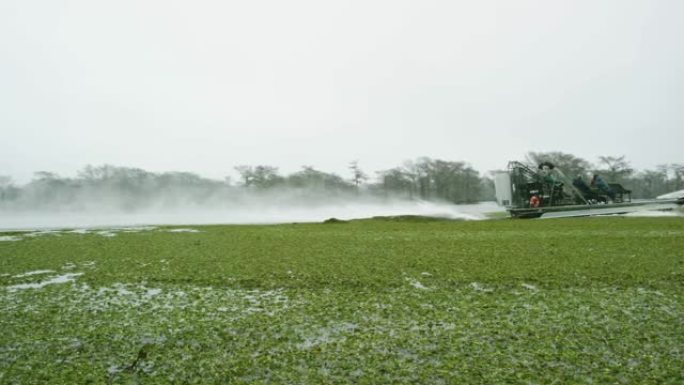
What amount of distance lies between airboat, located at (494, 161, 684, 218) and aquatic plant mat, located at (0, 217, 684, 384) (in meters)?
13.7

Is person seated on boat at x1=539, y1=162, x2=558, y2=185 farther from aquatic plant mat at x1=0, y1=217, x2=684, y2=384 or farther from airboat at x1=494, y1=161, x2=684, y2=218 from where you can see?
aquatic plant mat at x1=0, y1=217, x2=684, y2=384

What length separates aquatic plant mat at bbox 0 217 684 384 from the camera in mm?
3072

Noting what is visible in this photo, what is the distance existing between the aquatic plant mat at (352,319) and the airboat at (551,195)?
13.7 meters

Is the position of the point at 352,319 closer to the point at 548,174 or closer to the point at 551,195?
the point at 551,195

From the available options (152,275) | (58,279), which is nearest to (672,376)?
(152,275)

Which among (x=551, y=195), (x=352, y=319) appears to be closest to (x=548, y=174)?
(x=551, y=195)

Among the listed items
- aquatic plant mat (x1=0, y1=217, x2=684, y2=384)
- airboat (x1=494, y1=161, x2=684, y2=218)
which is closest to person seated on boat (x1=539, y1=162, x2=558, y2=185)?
airboat (x1=494, y1=161, x2=684, y2=218)

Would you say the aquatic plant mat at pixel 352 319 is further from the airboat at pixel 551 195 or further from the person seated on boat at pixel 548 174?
the person seated on boat at pixel 548 174

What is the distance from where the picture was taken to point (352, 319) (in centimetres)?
439

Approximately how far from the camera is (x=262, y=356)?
3369mm

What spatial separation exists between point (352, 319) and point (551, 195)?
68.3ft

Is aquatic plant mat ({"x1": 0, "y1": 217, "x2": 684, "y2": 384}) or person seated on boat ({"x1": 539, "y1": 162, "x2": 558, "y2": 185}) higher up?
person seated on boat ({"x1": 539, "y1": 162, "x2": 558, "y2": 185})

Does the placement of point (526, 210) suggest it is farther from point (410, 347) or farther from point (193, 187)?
point (193, 187)

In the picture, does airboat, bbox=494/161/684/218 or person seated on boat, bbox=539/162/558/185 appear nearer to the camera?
airboat, bbox=494/161/684/218
